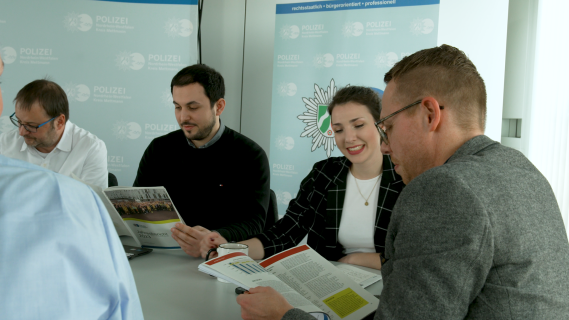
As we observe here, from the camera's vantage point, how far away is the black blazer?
75.4 inches

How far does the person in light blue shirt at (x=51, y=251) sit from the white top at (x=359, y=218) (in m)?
1.45

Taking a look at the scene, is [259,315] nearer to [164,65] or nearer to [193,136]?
[193,136]

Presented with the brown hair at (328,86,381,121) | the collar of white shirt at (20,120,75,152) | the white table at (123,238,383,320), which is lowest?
the white table at (123,238,383,320)

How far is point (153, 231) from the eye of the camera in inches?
69.8

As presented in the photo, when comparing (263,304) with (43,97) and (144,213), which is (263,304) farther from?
(43,97)

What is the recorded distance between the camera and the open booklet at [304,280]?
1171 millimetres

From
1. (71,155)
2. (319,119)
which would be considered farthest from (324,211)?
(71,155)

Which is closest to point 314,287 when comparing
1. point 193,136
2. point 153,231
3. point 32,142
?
point 153,231

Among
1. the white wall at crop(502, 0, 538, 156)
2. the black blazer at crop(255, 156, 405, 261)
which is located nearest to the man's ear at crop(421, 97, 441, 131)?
the black blazer at crop(255, 156, 405, 261)

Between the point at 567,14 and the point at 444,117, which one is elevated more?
the point at 567,14

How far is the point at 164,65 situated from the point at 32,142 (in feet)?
4.36

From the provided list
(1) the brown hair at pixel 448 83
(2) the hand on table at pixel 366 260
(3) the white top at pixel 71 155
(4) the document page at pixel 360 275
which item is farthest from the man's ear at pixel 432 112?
(3) the white top at pixel 71 155

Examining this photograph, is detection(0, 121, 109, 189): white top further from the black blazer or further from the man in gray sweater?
the man in gray sweater

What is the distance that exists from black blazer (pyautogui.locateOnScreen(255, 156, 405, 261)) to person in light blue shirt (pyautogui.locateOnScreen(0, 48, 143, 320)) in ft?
4.20
